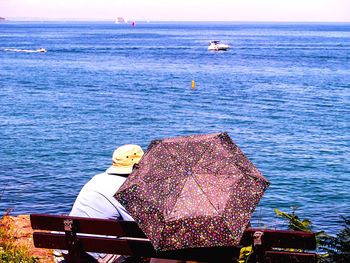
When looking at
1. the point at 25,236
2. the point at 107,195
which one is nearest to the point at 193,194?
the point at 107,195

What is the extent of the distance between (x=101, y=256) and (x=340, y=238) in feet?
8.76

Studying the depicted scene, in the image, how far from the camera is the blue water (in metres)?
19.2

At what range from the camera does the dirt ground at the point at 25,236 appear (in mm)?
6918

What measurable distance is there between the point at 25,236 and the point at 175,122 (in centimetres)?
2436

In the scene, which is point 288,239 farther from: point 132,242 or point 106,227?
point 106,227

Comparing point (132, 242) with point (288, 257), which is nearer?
point (288, 257)

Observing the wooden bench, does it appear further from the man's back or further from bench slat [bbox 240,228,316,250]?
the man's back

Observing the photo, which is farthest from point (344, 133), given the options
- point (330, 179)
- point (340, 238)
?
point (340, 238)

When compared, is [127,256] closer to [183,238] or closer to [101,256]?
[101,256]

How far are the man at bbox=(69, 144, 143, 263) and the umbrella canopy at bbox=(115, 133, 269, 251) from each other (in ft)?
1.21

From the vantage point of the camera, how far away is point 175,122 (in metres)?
32.2

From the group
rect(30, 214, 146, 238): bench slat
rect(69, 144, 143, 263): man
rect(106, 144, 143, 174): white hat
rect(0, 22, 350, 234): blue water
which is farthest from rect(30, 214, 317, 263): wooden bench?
rect(0, 22, 350, 234): blue water

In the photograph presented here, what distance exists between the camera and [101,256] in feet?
18.1

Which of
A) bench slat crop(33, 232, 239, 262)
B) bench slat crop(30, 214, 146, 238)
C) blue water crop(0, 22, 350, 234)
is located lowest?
blue water crop(0, 22, 350, 234)
